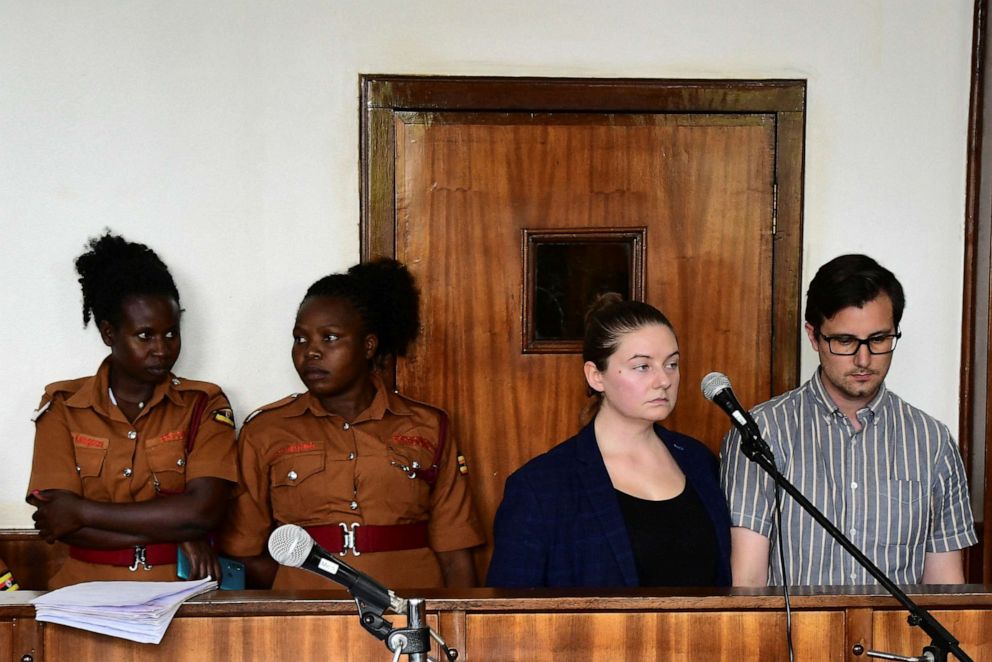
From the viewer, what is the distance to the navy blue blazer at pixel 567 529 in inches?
98.0

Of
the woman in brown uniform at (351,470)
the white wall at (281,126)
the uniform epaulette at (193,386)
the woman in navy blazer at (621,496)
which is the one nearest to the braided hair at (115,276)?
the white wall at (281,126)

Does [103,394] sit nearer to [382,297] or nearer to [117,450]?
[117,450]

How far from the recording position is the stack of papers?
6.45 ft

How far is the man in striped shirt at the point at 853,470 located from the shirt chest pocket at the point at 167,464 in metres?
1.51

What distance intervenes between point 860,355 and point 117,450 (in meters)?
2.02

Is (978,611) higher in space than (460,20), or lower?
lower

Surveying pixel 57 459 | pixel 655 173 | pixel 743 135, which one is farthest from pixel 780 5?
pixel 57 459

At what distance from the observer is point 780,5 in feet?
11.3

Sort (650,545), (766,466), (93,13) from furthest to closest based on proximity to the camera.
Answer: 1. (93,13)
2. (650,545)
3. (766,466)

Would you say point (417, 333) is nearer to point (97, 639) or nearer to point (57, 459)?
point (57, 459)

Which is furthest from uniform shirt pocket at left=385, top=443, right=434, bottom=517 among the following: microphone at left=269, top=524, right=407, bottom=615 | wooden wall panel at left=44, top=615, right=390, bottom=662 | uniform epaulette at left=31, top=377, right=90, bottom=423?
microphone at left=269, top=524, right=407, bottom=615

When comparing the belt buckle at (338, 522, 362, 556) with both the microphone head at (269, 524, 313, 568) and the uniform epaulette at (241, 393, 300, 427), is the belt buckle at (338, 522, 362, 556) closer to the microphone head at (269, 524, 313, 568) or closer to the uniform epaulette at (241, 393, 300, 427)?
the uniform epaulette at (241, 393, 300, 427)

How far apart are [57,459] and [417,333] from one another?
114cm

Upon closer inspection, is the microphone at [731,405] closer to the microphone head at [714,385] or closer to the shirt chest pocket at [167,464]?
the microphone head at [714,385]
